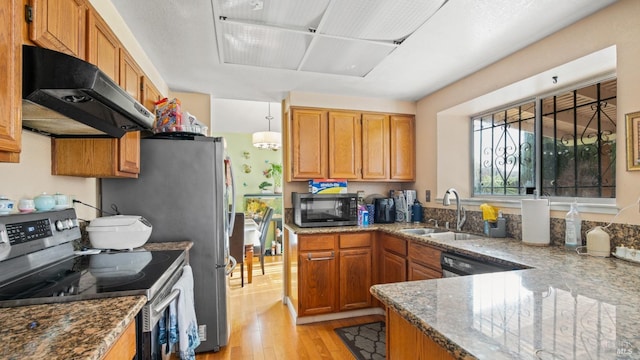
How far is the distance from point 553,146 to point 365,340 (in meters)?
2.14

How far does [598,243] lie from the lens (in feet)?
5.29

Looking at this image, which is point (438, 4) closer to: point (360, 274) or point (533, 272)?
point (533, 272)

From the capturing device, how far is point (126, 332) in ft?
3.21

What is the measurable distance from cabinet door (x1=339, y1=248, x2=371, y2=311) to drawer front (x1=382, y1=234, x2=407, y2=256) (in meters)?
0.18

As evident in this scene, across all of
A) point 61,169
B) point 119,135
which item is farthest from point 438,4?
point 61,169

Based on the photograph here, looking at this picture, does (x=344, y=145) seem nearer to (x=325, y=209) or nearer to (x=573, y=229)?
(x=325, y=209)

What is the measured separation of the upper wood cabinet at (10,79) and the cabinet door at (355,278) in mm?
2359

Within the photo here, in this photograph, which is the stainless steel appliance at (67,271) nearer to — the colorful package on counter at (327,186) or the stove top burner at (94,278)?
the stove top burner at (94,278)

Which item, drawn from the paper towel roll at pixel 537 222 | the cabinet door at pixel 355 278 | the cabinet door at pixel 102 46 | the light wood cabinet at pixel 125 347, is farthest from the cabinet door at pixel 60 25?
the paper towel roll at pixel 537 222

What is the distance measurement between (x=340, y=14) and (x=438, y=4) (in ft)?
1.78

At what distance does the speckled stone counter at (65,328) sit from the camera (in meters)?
0.69

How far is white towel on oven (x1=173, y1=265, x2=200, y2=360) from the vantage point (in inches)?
57.6

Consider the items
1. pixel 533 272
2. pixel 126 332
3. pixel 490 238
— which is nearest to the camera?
pixel 126 332

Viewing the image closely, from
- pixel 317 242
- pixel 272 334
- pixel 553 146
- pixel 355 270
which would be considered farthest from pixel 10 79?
pixel 553 146
